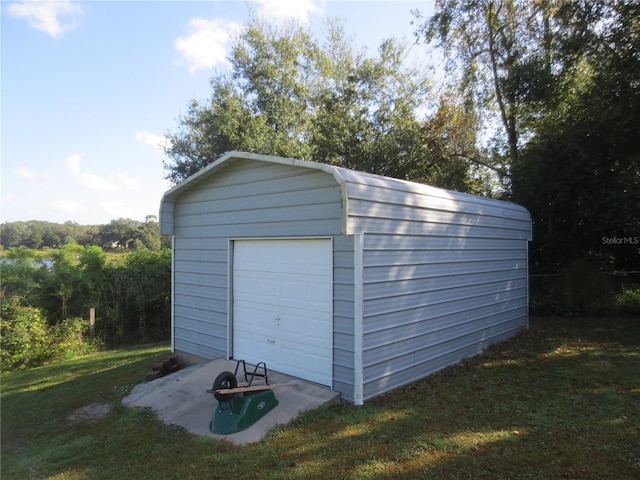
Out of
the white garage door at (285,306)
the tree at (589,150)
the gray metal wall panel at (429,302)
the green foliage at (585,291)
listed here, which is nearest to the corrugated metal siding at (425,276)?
the gray metal wall panel at (429,302)

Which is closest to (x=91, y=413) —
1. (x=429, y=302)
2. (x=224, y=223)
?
(x=224, y=223)

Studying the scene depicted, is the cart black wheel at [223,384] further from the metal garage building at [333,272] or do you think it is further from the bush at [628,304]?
the bush at [628,304]

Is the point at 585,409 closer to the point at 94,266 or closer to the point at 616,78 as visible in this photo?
the point at 616,78

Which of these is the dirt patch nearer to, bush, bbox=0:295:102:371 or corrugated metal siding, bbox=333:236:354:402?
corrugated metal siding, bbox=333:236:354:402

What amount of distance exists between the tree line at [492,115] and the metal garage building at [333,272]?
12.8ft

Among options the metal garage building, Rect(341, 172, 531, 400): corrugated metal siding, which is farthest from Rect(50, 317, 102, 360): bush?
Rect(341, 172, 531, 400): corrugated metal siding

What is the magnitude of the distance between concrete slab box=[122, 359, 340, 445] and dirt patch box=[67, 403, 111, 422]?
0.28 metres

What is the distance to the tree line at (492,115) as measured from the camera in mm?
9938

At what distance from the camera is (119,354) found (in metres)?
9.90

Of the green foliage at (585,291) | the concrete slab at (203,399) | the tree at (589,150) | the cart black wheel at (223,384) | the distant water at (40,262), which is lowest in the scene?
the concrete slab at (203,399)

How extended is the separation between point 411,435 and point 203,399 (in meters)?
2.90

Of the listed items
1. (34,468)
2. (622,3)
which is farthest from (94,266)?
(622,3)

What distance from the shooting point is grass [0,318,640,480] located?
12.0 ft

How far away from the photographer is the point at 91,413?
5883mm
